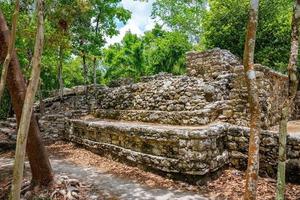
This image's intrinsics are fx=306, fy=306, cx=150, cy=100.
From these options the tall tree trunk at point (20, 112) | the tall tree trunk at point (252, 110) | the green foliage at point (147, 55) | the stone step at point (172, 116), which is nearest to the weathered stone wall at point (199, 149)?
the stone step at point (172, 116)

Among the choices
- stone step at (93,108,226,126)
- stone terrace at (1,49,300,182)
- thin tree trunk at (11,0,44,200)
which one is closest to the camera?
thin tree trunk at (11,0,44,200)

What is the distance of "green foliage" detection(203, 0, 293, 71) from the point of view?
14.2 m

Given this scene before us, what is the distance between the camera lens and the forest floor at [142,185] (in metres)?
5.94

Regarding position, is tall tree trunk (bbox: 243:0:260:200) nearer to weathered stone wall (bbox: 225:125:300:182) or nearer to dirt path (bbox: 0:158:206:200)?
dirt path (bbox: 0:158:206:200)

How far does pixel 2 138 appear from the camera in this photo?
12539mm

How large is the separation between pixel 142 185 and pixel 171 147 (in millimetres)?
1055

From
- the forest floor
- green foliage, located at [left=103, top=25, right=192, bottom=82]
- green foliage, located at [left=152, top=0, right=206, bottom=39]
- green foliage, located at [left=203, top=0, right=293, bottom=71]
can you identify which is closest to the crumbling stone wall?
the forest floor

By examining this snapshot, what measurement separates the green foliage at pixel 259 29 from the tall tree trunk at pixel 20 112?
35.7 feet

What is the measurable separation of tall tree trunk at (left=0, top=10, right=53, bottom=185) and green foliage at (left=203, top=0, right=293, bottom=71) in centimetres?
1089

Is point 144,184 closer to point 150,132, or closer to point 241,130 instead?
point 150,132

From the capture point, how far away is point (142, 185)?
6.73 metres

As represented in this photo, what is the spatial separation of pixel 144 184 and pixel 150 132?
4.19ft

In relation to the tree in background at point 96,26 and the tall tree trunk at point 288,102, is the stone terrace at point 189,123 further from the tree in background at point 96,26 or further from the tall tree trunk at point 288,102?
the tree in background at point 96,26

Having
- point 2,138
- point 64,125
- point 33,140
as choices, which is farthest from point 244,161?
point 2,138
